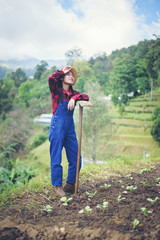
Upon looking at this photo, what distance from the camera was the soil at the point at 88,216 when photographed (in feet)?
4.83

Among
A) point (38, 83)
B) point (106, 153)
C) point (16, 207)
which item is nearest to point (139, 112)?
point (106, 153)

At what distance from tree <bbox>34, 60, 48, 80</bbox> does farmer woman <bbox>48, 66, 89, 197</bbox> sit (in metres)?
26.0

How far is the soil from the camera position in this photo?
4.83 ft

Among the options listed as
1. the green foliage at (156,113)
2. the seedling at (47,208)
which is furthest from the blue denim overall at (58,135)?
the green foliage at (156,113)

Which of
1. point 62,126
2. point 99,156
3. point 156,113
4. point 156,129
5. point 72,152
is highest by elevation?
point 62,126

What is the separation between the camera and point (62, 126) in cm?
240

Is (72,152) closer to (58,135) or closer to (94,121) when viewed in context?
(58,135)

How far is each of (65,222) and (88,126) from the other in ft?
28.8

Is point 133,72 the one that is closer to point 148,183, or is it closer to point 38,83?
point 148,183

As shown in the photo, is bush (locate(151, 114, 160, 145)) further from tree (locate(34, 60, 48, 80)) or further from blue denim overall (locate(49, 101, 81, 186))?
tree (locate(34, 60, 48, 80))

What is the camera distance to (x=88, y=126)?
10430 millimetres

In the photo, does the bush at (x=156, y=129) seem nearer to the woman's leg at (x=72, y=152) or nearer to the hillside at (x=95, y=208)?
the hillside at (x=95, y=208)

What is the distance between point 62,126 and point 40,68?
2670 centimetres

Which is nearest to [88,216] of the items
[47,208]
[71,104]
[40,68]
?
[47,208]
